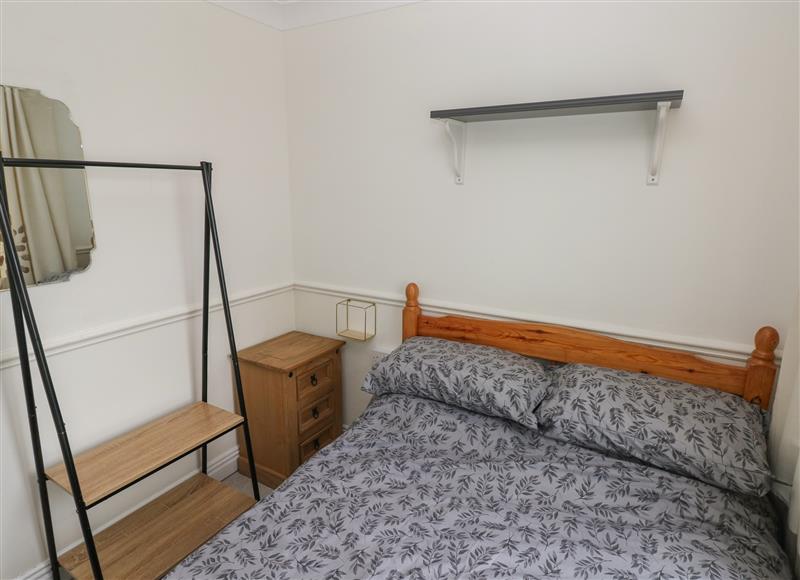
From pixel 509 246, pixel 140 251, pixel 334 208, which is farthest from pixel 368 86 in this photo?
pixel 140 251

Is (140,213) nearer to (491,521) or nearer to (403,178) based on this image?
(403,178)

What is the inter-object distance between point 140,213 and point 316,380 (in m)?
1.10

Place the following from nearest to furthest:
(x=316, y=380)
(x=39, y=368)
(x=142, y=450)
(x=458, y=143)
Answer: (x=39, y=368)
(x=142, y=450)
(x=458, y=143)
(x=316, y=380)

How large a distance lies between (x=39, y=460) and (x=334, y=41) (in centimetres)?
211

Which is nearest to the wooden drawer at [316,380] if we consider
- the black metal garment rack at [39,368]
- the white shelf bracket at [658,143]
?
the black metal garment rack at [39,368]

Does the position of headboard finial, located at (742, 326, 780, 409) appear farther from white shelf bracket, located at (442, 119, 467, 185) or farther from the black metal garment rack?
the black metal garment rack

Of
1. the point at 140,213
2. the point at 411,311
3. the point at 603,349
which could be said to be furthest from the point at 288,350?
the point at 603,349

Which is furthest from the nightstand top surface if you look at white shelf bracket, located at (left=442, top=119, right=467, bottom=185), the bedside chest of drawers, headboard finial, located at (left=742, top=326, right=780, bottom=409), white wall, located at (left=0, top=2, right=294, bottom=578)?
headboard finial, located at (left=742, top=326, right=780, bottom=409)

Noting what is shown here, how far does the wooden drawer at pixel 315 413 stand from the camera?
229 centimetres

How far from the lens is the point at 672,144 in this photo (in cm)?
169

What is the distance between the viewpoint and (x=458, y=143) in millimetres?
2051

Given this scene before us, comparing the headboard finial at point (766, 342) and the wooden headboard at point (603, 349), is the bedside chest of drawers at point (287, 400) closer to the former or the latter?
the wooden headboard at point (603, 349)

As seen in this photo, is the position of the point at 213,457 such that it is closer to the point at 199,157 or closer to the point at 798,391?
Result: the point at 199,157

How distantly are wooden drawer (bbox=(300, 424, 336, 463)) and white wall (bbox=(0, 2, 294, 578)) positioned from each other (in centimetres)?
39
